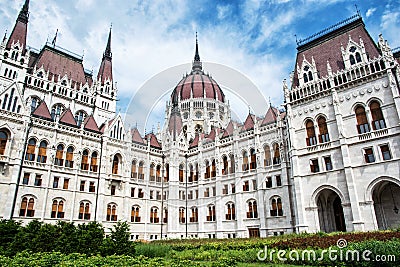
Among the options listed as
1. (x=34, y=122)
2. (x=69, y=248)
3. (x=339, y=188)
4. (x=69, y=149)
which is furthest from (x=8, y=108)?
(x=339, y=188)

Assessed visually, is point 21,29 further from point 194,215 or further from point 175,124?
point 194,215

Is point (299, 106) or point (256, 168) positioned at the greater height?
point (299, 106)

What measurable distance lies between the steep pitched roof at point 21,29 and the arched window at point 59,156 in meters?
17.9

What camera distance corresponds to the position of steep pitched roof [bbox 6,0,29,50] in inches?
1663

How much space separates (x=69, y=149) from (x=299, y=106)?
100 feet

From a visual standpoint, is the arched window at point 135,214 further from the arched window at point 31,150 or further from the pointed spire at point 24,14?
the pointed spire at point 24,14

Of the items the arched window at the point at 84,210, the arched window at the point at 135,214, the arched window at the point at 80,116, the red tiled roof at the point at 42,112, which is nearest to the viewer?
the arched window at the point at 84,210

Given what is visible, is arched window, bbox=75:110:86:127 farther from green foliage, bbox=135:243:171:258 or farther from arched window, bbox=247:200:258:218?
green foliage, bbox=135:243:171:258

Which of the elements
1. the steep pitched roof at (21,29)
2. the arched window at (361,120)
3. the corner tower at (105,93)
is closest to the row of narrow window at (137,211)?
the arched window at (361,120)

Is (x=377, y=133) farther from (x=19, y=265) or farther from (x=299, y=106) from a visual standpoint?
(x=19, y=265)

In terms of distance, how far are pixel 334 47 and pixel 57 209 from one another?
39436 mm

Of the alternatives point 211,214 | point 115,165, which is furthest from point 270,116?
point 115,165

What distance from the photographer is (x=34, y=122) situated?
115ft

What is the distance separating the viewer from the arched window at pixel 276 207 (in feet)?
113
